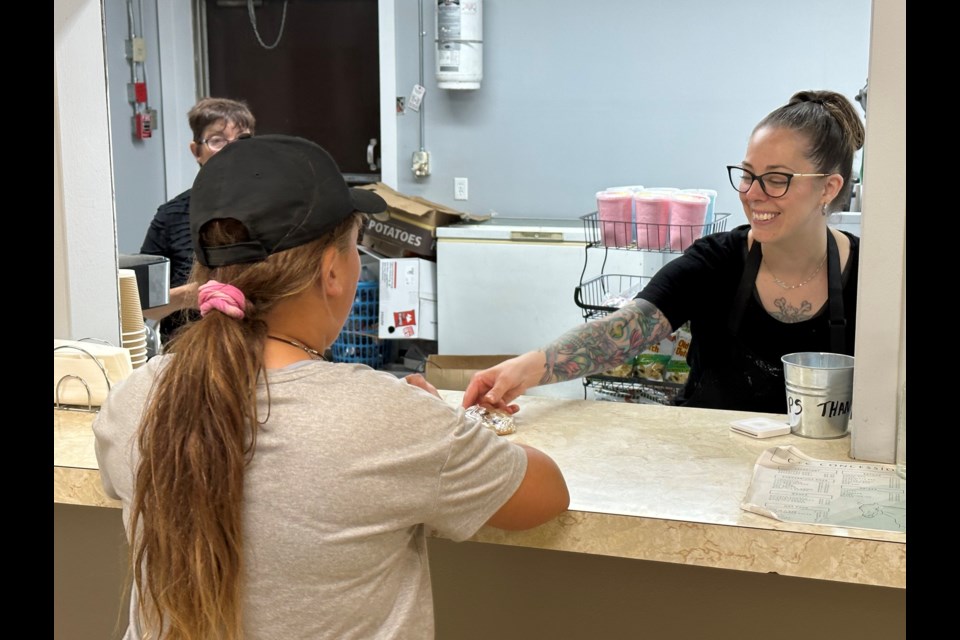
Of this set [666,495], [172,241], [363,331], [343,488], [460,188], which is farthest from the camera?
[460,188]

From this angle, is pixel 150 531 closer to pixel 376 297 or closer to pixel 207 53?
pixel 376 297

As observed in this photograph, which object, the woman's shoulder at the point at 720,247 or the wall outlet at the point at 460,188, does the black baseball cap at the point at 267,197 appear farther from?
the wall outlet at the point at 460,188

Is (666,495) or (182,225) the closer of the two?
(666,495)

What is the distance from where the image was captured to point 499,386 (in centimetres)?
189

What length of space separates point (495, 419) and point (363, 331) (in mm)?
3265

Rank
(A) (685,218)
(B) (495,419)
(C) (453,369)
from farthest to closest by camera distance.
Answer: (C) (453,369)
(A) (685,218)
(B) (495,419)

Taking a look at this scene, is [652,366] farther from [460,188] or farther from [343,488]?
[343,488]

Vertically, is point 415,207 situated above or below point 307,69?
below

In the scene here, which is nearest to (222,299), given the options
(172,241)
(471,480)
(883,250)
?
(471,480)

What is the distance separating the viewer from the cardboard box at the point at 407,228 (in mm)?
4902

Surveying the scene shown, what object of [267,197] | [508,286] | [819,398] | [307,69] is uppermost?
[307,69]

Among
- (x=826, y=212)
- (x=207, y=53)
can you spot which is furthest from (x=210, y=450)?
(x=207, y=53)
